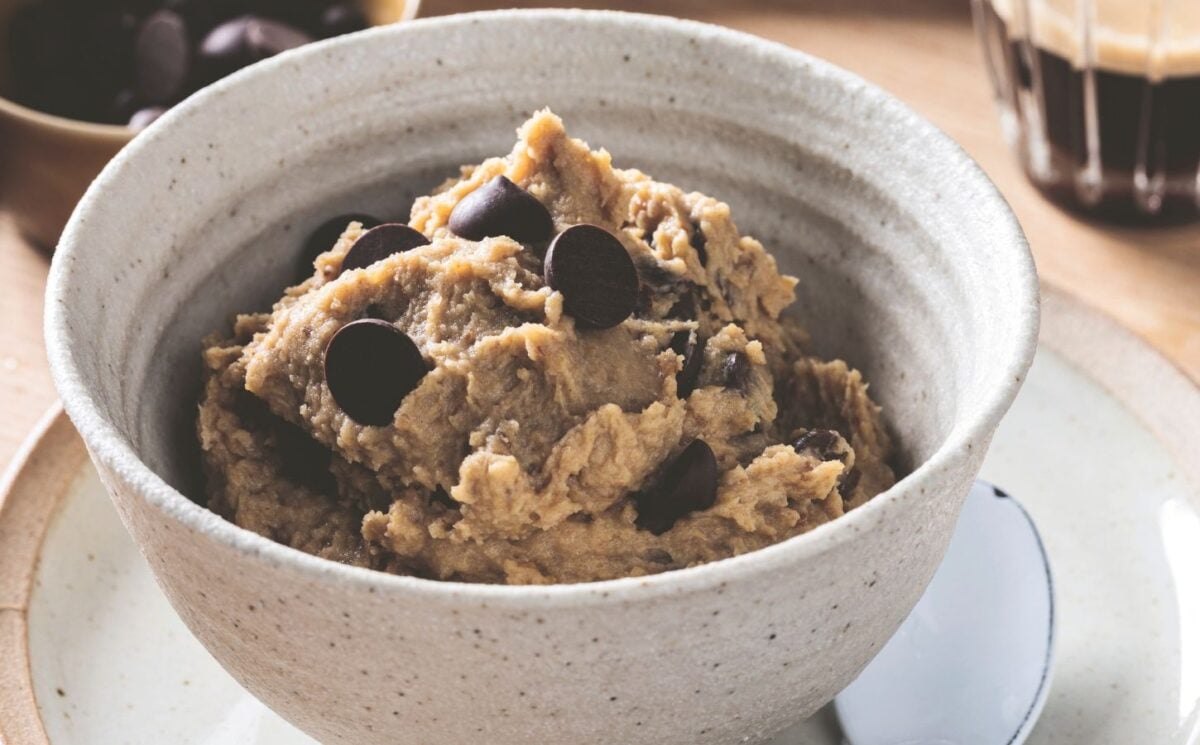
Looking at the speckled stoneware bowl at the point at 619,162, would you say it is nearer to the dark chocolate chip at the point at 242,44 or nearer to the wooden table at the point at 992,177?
the wooden table at the point at 992,177

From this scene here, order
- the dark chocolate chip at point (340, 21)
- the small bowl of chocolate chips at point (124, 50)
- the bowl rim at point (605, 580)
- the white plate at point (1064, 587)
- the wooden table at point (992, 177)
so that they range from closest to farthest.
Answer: the bowl rim at point (605, 580) → the white plate at point (1064, 587) → the wooden table at point (992, 177) → the small bowl of chocolate chips at point (124, 50) → the dark chocolate chip at point (340, 21)

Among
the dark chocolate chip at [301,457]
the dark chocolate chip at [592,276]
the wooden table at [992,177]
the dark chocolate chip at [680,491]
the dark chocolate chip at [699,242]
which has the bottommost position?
the wooden table at [992,177]

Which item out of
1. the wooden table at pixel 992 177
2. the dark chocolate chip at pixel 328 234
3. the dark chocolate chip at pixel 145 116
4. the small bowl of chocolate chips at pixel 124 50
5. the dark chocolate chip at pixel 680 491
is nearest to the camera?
the dark chocolate chip at pixel 680 491

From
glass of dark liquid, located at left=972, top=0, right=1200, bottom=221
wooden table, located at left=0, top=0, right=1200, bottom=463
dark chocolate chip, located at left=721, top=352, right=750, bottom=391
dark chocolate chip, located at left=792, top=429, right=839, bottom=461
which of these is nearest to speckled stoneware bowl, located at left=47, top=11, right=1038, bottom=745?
dark chocolate chip, located at left=792, top=429, right=839, bottom=461

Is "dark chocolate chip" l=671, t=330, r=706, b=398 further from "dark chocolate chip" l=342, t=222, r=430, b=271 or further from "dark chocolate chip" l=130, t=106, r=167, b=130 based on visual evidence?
"dark chocolate chip" l=130, t=106, r=167, b=130

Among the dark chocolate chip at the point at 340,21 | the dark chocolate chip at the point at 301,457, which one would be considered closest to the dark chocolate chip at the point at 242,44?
the dark chocolate chip at the point at 340,21

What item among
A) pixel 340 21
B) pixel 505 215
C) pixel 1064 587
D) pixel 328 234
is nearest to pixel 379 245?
pixel 505 215

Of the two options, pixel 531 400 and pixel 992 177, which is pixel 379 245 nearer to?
pixel 531 400
